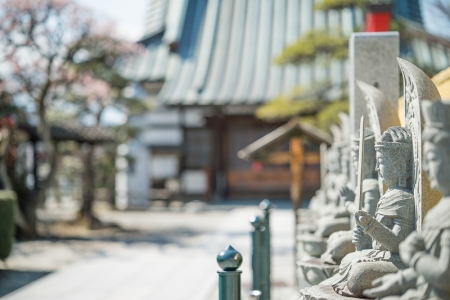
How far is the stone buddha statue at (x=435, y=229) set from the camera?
2574 millimetres

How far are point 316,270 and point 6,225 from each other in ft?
21.6

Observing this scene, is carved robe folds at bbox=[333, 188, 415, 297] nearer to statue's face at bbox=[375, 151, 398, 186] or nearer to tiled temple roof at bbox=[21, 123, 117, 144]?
statue's face at bbox=[375, 151, 398, 186]

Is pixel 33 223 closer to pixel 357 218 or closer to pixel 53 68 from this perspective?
pixel 53 68

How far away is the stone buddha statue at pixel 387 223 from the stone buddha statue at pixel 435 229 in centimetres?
78

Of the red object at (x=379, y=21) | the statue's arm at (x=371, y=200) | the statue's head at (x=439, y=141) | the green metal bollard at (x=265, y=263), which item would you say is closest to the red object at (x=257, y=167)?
the red object at (x=379, y=21)

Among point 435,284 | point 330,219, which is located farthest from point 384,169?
point 330,219

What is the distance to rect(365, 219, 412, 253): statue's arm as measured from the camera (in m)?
3.57

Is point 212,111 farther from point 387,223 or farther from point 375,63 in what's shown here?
point 387,223

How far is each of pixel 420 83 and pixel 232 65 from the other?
69.0 ft

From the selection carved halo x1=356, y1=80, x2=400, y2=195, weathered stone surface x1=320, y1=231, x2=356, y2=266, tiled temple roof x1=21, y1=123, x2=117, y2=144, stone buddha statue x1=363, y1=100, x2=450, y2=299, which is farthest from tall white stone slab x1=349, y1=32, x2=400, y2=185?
tiled temple roof x1=21, y1=123, x2=117, y2=144

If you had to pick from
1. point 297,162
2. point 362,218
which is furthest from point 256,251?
point 297,162

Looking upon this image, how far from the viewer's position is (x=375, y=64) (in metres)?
6.51

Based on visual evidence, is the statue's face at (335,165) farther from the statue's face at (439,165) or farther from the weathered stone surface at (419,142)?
the statue's face at (439,165)

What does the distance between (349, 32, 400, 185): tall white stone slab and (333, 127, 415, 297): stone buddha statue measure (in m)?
2.65
